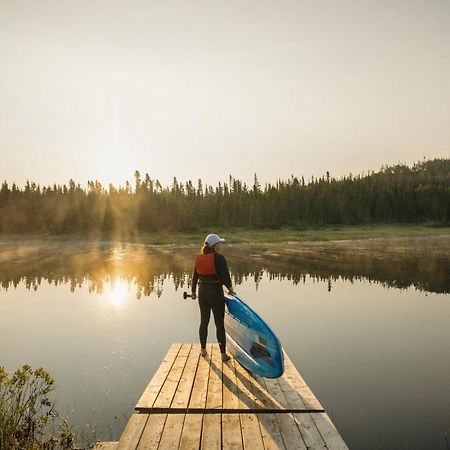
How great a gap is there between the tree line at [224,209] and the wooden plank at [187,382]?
80.0 m

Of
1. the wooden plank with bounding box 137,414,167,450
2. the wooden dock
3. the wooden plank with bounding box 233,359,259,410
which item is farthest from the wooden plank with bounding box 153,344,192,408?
the wooden plank with bounding box 233,359,259,410

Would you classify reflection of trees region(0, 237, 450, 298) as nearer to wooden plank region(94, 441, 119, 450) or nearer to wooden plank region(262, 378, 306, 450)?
wooden plank region(262, 378, 306, 450)

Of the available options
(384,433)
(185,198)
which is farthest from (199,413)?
(185,198)

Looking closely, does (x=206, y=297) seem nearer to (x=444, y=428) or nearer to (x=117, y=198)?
(x=444, y=428)

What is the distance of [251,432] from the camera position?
6.12m

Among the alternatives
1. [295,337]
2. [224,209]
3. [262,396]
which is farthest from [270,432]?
[224,209]

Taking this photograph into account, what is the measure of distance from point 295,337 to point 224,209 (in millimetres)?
94556

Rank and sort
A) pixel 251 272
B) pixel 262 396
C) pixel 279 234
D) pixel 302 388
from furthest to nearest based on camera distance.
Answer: pixel 279 234, pixel 251 272, pixel 302 388, pixel 262 396

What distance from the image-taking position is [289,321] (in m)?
15.3

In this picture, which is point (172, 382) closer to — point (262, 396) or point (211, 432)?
point (262, 396)

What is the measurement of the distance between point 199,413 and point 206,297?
2595 mm

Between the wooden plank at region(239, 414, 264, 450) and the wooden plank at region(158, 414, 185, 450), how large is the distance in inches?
36.8

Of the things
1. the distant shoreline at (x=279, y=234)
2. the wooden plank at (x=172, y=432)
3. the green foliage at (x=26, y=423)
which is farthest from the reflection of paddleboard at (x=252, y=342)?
the distant shoreline at (x=279, y=234)

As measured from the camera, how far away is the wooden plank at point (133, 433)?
587cm
